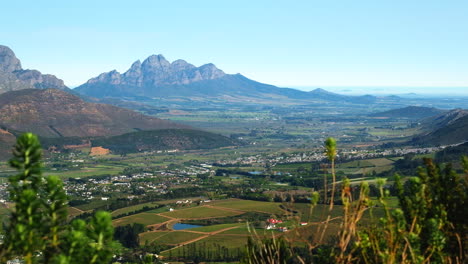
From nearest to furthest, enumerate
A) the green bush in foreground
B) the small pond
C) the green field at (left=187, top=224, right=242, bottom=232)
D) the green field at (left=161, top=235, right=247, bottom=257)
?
the green bush in foreground < the green field at (left=161, top=235, right=247, bottom=257) < the green field at (left=187, top=224, right=242, bottom=232) < the small pond

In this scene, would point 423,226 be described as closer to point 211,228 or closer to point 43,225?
point 43,225

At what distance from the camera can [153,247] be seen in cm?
7594

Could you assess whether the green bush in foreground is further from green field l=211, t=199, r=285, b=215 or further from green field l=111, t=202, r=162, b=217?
green field l=111, t=202, r=162, b=217

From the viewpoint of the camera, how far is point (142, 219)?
93812 millimetres

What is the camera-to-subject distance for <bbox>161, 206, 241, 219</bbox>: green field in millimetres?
96650

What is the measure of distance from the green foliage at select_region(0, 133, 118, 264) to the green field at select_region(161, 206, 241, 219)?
8276 cm

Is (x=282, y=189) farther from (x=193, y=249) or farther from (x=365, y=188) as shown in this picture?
(x=365, y=188)

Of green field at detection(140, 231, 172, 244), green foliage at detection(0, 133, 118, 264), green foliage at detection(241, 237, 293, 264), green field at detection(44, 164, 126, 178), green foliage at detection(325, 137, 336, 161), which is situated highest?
green foliage at detection(325, 137, 336, 161)

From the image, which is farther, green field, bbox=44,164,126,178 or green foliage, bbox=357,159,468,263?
green field, bbox=44,164,126,178

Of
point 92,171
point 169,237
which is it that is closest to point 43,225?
point 169,237

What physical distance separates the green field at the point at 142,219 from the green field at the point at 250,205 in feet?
46.1

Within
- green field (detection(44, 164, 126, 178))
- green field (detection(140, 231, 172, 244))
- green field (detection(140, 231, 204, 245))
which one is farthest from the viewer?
green field (detection(44, 164, 126, 178))

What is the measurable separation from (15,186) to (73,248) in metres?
2.62

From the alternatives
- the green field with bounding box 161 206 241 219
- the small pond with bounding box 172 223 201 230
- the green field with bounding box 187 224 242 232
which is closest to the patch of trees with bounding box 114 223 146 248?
the small pond with bounding box 172 223 201 230
